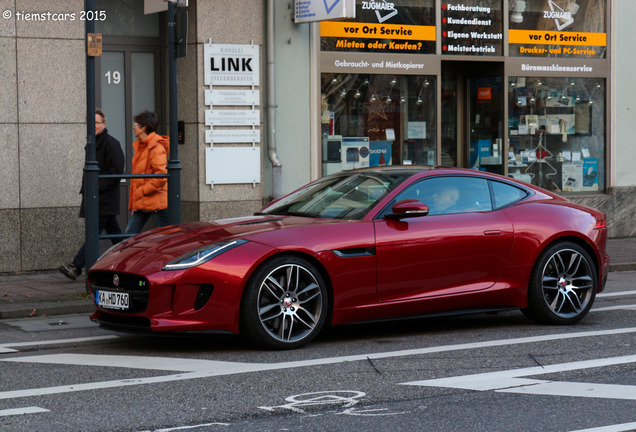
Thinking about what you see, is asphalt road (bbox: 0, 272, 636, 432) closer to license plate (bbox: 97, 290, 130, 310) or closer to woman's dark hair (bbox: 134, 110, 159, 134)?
license plate (bbox: 97, 290, 130, 310)

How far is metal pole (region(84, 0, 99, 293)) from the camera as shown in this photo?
9.77 meters

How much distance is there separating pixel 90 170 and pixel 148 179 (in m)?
1.70

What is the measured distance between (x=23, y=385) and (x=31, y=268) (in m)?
6.41

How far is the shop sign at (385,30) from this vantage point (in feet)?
48.7

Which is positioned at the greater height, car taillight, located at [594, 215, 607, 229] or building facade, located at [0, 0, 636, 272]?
building facade, located at [0, 0, 636, 272]

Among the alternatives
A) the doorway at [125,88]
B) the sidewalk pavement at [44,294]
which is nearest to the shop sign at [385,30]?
the doorway at [125,88]

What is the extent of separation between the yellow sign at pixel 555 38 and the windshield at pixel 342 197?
8.62m

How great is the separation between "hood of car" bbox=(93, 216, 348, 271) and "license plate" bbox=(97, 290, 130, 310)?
0.19 m

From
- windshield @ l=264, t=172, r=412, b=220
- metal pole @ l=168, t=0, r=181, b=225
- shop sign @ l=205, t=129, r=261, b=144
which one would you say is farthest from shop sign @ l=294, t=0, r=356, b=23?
windshield @ l=264, t=172, r=412, b=220

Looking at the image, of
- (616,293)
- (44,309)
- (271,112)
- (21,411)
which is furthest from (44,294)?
(616,293)

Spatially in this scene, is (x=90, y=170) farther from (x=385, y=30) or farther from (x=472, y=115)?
(x=472, y=115)

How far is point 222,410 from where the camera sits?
18.3 feet

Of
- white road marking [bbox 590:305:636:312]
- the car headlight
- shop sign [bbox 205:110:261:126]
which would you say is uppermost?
shop sign [bbox 205:110:261:126]

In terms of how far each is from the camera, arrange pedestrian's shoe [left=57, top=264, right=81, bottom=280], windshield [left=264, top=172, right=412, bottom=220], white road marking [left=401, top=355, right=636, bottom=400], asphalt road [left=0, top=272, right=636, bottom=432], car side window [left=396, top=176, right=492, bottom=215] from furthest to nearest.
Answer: pedestrian's shoe [left=57, top=264, right=81, bottom=280]
car side window [left=396, top=176, right=492, bottom=215]
windshield [left=264, top=172, right=412, bottom=220]
white road marking [left=401, top=355, right=636, bottom=400]
asphalt road [left=0, top=272, right=636, bottom=432]
